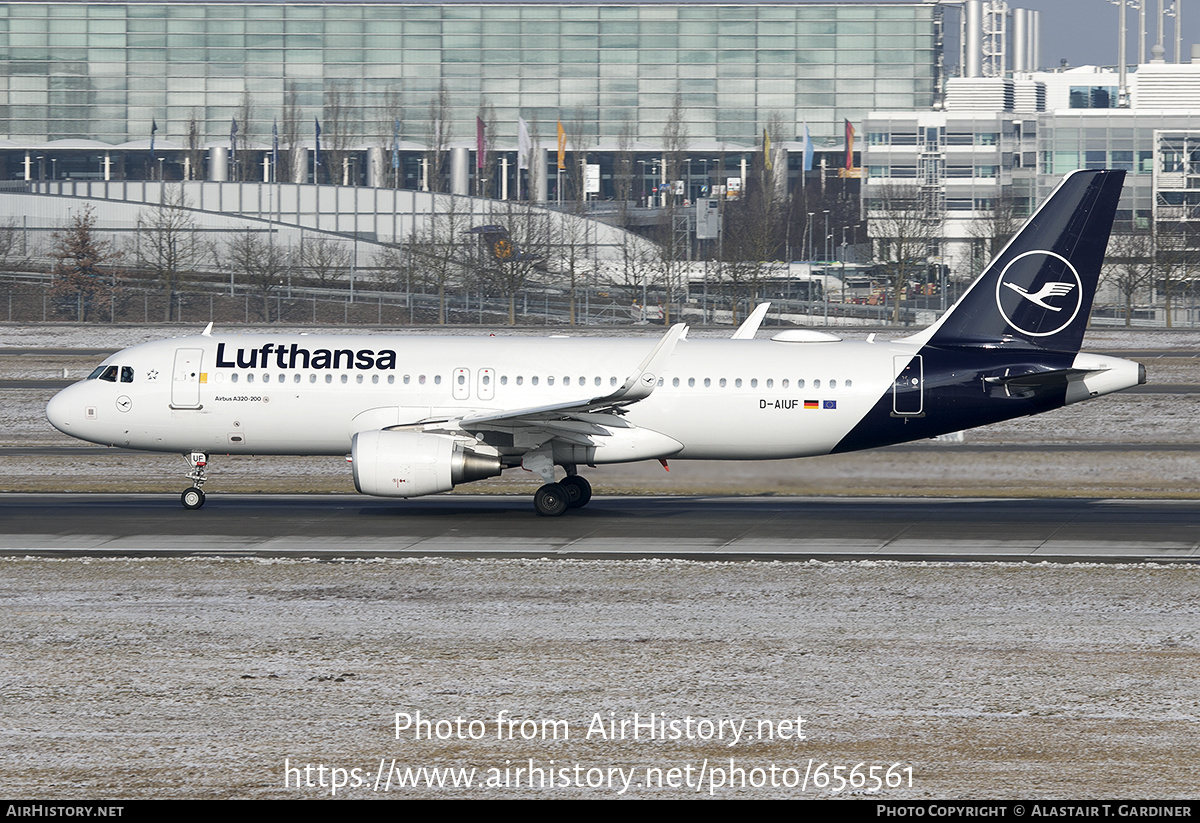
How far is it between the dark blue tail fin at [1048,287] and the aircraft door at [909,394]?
1.13 metres

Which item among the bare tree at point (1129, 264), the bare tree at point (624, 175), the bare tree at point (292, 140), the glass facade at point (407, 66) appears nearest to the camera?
the bare tree at point (1129, 264)

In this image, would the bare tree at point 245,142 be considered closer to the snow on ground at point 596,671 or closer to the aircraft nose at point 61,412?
the aircraft nose at point 61,412

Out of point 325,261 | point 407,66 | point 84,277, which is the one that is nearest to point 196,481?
point 84,277

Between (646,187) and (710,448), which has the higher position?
(646,187)

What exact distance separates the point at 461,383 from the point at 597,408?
3.64m

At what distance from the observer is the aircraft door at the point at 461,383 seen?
108ft

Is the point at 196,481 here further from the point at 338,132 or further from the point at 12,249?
the point at 338,132

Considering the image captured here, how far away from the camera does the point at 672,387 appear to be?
32.8 metres

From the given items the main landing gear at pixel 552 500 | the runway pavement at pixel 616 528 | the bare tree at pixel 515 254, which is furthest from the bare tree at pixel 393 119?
the main landing gear at pixel 552 500

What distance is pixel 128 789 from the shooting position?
1355cm

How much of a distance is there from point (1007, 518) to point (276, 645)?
19.3 metres
